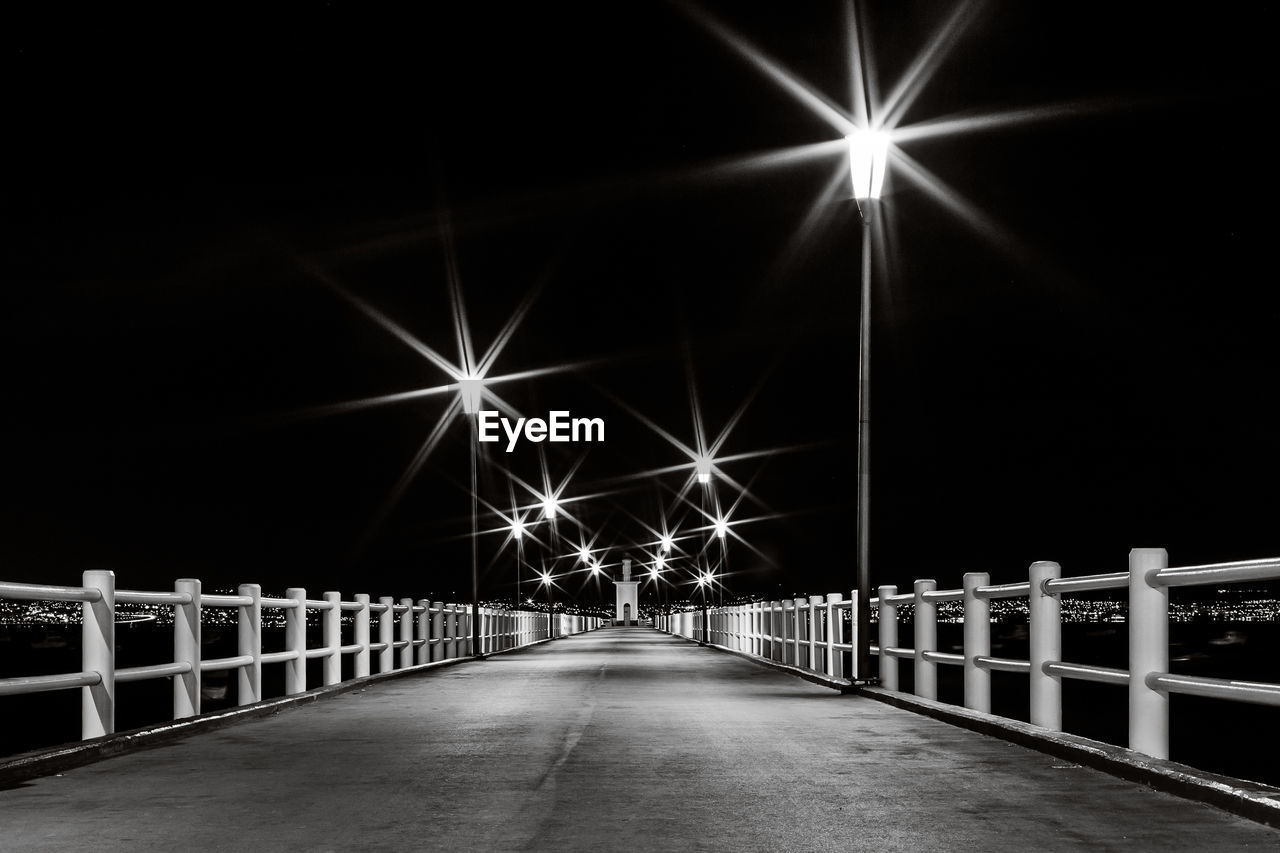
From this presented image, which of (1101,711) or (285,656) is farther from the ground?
(285,656)

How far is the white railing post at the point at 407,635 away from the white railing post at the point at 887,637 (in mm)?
10200

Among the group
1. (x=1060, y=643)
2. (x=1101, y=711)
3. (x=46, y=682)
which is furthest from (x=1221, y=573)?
(x=1101, y=711)

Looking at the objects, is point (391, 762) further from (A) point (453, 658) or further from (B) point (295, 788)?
(A) point (453, 658)

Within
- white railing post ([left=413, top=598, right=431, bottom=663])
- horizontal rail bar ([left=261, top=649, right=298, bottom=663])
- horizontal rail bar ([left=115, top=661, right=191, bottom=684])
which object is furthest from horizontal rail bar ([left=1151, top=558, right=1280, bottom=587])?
white railing post ([left=413, top=598, right=431, bottom=663])

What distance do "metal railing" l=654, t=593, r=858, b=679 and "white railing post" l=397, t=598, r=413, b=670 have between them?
22.4 feet

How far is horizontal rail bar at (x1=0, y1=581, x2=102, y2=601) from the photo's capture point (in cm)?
988

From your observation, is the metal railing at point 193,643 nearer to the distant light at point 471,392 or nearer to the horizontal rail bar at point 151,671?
the horizontal rail bar at point 151,671

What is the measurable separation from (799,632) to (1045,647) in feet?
47.3

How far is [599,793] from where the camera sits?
27.2ft

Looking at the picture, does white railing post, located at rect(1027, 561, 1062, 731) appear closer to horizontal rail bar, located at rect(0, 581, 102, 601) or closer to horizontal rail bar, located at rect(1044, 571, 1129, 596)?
horizontal rail bar, located at rect(1044, 571, 1129, 596)

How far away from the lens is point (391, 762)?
9891mm

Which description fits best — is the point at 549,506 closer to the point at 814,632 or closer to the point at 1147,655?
the point at 814,632

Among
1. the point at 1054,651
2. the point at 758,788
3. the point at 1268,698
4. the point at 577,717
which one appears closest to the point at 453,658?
the point at 577,717

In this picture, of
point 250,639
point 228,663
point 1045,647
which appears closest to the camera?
point 1045,647
